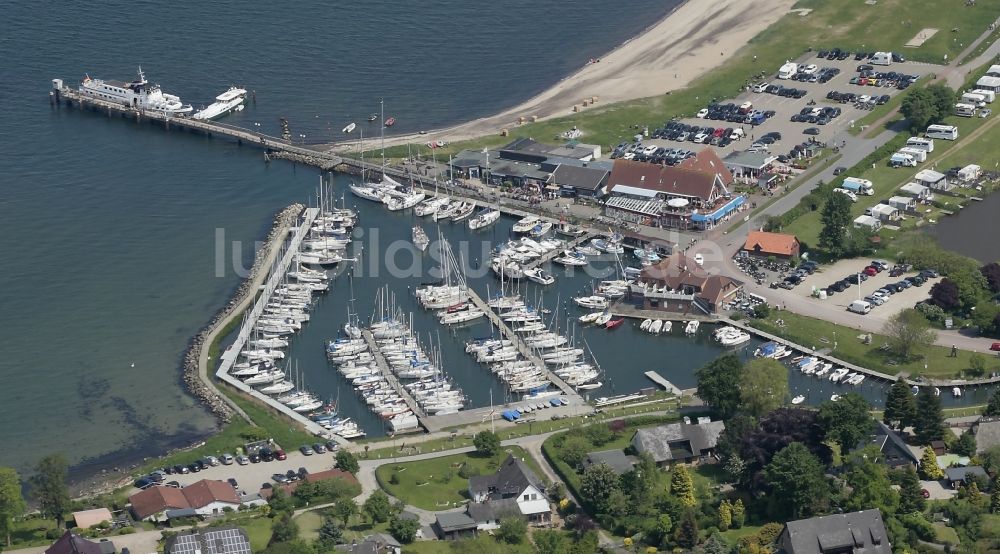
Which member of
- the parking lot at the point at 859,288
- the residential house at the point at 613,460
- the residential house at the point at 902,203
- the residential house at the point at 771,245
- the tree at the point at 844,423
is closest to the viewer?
the tree at the point at 844,423

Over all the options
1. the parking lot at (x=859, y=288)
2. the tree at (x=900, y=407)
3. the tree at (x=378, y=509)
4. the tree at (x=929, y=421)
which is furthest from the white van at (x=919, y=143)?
the tree at (x=378, y=509)

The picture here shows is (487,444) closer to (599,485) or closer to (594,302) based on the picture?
(599,485)

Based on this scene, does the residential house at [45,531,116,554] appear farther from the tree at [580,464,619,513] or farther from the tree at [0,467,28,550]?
the tree at [580,464,619,513]

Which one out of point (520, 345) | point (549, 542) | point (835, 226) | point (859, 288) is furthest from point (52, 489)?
point (835, 226)

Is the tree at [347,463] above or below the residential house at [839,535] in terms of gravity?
above

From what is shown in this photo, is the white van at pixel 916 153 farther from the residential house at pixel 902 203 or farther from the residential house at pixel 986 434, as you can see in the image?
the residential house at pixel 986 434
